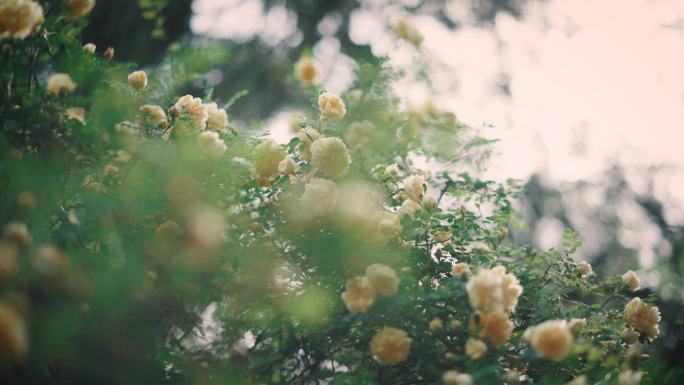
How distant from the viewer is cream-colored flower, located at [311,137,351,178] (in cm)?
129

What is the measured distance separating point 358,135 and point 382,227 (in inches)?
18.7

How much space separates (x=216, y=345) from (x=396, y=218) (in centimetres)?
65

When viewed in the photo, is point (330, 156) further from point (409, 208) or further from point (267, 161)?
point (409, 208)

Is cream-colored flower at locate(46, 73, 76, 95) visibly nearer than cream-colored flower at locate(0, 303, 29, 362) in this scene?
No

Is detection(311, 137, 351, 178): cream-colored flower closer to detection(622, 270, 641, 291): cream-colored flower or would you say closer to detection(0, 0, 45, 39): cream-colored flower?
detection(0, 0, 45, 39): cream-colored flower

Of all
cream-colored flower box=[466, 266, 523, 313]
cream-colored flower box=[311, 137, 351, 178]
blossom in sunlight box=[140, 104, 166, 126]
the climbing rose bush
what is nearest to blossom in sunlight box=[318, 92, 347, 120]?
the climbing rose bush

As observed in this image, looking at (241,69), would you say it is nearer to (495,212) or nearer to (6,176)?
(495,212)

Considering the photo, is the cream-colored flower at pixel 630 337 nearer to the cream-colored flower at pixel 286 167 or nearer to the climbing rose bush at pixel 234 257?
the climbing rose bush at pixel 234 257

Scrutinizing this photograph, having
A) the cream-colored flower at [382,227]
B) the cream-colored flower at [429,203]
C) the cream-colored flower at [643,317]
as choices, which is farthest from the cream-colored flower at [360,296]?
the cream-colored flower at [643,317]

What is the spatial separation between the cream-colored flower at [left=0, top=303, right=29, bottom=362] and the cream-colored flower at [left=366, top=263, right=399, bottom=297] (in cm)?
73

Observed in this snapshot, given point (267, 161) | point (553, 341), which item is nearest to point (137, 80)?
point (267, 161)

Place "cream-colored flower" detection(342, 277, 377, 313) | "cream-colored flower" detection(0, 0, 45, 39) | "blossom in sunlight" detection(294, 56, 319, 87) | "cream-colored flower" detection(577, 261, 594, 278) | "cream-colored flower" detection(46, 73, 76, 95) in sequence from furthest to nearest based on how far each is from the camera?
"blossom in sunlight" detection(294, 56, 319, 87), "cream-colored flower" detection(577, 261, 594, 278), "cream-colored flower" detection(46, 73, 76, 95), "cream-colored flower" detection(342, 277, 377, 313), "cream-colored flower" detection(0, 0, 45, 39)

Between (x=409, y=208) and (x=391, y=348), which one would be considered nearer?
(x=391, y=348)

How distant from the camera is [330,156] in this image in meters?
1.30
